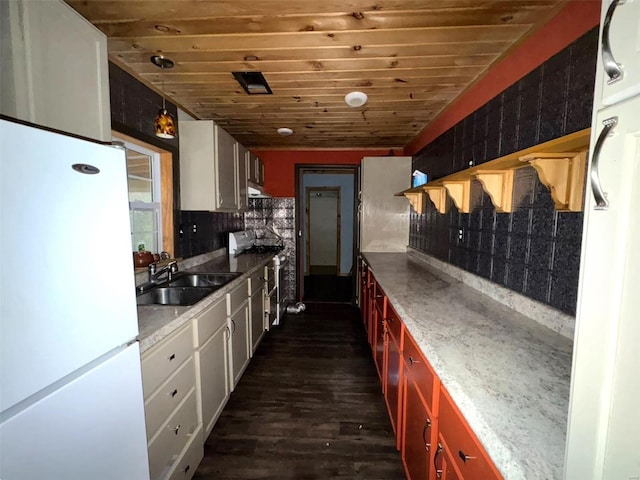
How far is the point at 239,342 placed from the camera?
2.27 meters

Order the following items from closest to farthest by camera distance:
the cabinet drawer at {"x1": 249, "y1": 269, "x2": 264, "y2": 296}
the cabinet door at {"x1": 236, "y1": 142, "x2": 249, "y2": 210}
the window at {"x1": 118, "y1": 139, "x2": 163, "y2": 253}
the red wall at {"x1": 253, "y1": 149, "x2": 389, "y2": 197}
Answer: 1. the window at {"x1": 118, "y1": 139, "x2": 163, "y2": 253}
2. the cabinet drawer at {"x1": 249, "y1": 269, "x2": 264, "y2": 296}
3. the cabinet door at {"x1": 236, "y1": 142, "x2": 249, "y2": 210}
4. the red wall at {"x1": 253, "y1": 149, "x2": 389, "y2": 197}

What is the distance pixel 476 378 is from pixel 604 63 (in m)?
0.75

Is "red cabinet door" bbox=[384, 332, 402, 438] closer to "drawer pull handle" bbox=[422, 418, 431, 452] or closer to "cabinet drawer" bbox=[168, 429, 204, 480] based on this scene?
"drawer pull handle" bbox=[422, 418, 431, 452]

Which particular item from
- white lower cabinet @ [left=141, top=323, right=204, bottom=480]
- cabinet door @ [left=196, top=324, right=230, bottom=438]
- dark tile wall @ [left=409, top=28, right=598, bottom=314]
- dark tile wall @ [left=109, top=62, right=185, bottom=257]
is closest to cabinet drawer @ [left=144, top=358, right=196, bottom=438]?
white lower cabinet @ [left=141, top=323, right=204, bottom=480]

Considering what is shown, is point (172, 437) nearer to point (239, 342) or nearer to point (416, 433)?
point (239, 342)

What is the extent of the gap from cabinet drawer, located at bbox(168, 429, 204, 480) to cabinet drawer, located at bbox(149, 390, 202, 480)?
36 mm

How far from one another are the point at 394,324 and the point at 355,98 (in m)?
1.71

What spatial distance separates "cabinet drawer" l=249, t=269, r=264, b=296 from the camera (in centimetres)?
257

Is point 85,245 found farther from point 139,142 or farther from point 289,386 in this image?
point 289,386

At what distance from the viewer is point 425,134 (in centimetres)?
308

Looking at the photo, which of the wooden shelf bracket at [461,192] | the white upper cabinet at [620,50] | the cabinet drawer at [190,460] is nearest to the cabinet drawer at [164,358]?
the cabinet drawer at [190,460]

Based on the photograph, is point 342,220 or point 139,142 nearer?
point 139,142

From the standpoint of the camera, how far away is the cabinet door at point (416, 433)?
3.48 feet

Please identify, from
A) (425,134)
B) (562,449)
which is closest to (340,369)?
(562,449)
